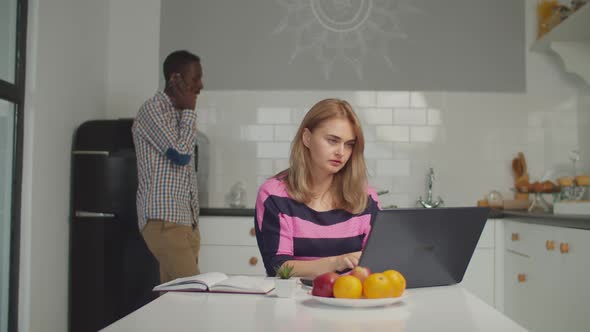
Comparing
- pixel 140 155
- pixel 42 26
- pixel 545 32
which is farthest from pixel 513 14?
pixel 42 26

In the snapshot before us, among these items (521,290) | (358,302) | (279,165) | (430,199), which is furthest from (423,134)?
(358,302)

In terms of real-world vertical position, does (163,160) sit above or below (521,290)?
above

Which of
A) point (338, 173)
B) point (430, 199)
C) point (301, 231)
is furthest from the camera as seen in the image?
point (430, 199)

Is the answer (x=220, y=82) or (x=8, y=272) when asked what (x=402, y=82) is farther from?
(x=8, y=272)

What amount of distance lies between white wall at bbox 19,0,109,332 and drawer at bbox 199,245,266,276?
2.49 feet

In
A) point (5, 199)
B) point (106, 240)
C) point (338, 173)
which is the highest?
point (338, 173)

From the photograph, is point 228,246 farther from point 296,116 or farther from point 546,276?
point 546,276

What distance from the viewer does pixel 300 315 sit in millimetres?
1276

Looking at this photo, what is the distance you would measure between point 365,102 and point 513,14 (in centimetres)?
110

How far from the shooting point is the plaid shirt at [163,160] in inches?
112

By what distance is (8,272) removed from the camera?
296cm

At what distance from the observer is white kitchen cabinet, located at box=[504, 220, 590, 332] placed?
2.59 meters

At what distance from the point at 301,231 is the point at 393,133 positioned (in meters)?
2.08

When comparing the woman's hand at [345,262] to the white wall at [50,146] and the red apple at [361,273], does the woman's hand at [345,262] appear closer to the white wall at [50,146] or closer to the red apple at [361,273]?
the red apple at [361,273]
